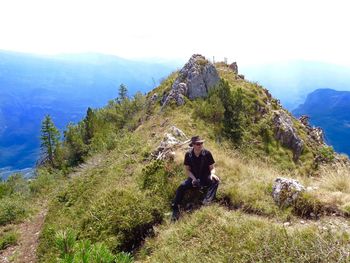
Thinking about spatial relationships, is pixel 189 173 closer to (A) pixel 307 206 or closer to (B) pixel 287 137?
(A) pixel 307 206

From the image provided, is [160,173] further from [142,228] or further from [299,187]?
[299,187]

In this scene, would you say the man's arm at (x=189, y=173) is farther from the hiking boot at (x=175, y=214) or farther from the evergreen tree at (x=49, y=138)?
the evergreen tree at (x=49, y=138)

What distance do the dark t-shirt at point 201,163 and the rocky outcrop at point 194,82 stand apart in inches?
629

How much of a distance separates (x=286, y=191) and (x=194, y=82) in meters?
20.0

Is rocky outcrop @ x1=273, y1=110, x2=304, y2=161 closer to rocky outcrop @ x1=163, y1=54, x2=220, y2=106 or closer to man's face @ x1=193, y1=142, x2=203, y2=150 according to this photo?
rocky outcrop @ x1=163, y1=54, x2=220, y2=106

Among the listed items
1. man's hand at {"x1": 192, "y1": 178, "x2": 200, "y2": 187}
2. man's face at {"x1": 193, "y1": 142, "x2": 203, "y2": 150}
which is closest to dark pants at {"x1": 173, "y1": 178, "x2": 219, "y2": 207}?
man's hand at {"x1": 192, "y1": 178, "x2": 200, "y2": 187}

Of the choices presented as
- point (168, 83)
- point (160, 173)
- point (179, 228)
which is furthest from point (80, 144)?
point (179, 228)

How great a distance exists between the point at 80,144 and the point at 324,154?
3320 centimetres

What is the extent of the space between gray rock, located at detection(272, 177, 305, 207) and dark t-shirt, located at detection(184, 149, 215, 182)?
6.51 ft

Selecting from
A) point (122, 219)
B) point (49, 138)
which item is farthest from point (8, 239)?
point (49, 138)

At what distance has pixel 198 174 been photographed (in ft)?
34.6

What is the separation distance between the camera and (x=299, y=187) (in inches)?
367

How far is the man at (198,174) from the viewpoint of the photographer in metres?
10.1

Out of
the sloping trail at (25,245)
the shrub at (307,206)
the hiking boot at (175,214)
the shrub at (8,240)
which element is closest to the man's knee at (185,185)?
the hiking boot at (175,214)
